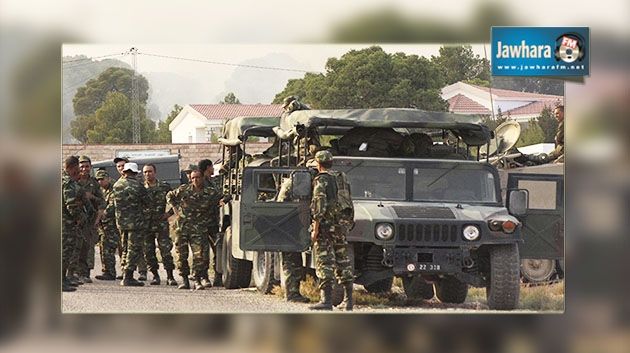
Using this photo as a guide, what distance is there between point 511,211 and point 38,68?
208 inches

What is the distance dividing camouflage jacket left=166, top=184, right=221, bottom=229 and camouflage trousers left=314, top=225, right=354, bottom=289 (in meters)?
2.80

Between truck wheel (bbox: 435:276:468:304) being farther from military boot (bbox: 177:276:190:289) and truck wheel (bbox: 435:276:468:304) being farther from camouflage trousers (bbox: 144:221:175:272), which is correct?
camouflage trousers (bbox: 144:221:175:272)

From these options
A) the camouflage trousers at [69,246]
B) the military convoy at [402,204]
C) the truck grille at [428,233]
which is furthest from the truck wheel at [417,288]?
the camouflage trousers at [69,246]

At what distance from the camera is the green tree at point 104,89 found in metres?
21.9

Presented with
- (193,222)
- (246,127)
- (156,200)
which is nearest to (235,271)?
(193,222)

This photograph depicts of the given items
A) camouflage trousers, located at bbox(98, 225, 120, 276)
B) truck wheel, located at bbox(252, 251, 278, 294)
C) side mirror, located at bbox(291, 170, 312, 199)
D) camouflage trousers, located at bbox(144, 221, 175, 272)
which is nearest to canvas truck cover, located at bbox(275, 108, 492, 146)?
side mirror, located at bbox(291, 170, 312, 199)

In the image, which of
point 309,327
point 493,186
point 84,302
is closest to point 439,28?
point 493,186

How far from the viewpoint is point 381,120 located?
73.5ft

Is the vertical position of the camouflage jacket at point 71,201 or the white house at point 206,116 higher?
the white house at point 206,116

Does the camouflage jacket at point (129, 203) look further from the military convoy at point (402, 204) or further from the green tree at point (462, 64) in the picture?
the green tree at point (462, 64)

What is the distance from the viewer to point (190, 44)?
2158cm

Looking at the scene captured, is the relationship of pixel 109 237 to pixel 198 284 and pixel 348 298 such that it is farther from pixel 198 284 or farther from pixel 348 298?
pixel 348 298

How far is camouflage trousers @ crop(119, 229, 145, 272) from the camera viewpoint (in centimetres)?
2372

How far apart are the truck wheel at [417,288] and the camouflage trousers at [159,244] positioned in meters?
3.19
